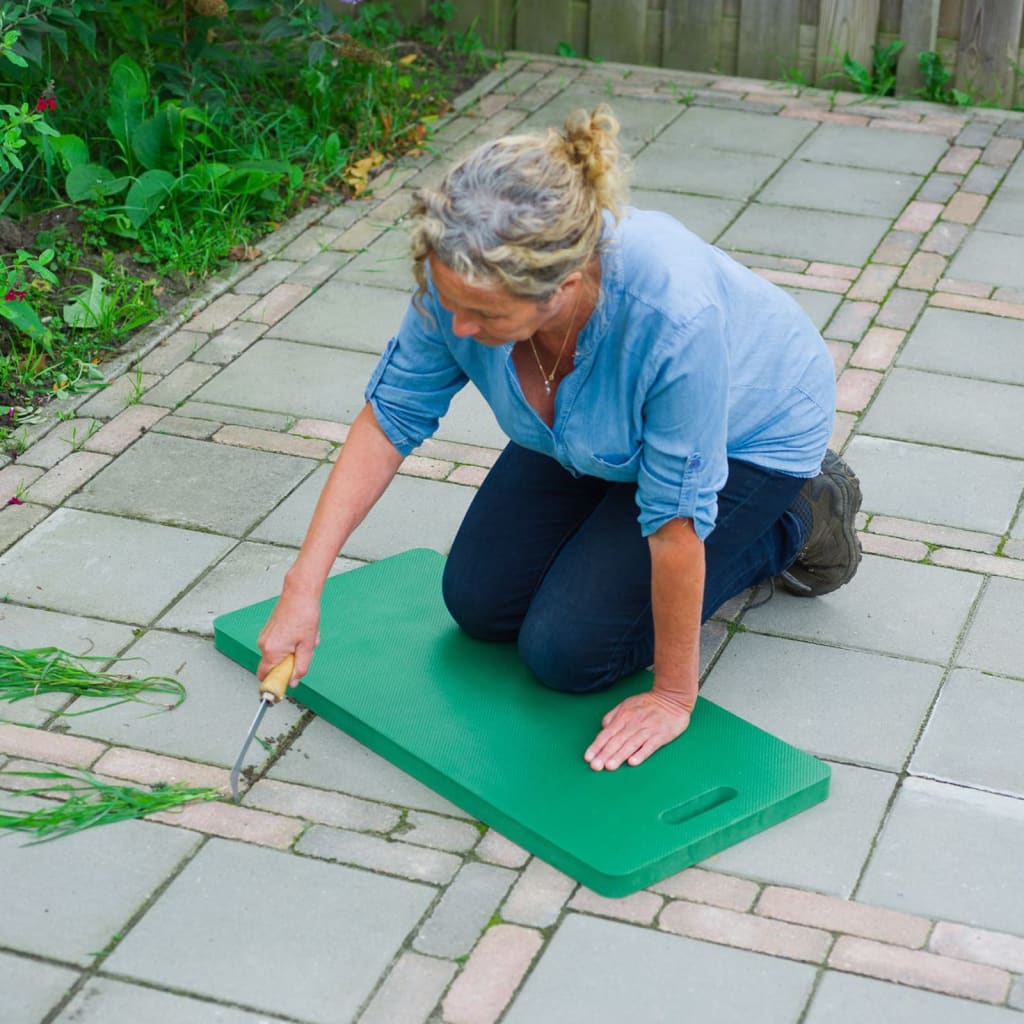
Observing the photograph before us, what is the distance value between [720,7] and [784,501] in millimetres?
3779

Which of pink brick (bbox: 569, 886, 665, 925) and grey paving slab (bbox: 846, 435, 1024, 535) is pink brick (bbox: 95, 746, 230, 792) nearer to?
pink brick (bbox: 569, 886, 665, 925)

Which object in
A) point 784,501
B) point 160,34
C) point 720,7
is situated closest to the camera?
point 784,501

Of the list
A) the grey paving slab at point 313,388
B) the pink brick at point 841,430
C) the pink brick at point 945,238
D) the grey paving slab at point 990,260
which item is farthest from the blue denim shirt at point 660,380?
the pink brick at point 945,238

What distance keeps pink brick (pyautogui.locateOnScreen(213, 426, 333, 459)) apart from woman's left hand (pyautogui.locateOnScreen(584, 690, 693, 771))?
1301 millimetres

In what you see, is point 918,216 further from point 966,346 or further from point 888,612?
point 888,612

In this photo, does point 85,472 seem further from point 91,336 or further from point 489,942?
point 489,942

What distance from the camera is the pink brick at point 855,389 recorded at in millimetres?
4039

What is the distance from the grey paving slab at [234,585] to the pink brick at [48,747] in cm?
39

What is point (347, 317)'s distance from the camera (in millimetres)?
4523

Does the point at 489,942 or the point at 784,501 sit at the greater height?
the point at 784,501

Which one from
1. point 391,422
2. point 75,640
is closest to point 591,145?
point 391,422

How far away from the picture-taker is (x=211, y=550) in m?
3.47

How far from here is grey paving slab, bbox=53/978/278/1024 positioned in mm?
2285

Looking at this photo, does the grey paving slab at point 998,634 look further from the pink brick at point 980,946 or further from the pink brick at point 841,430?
the pink brick at point 980,946
